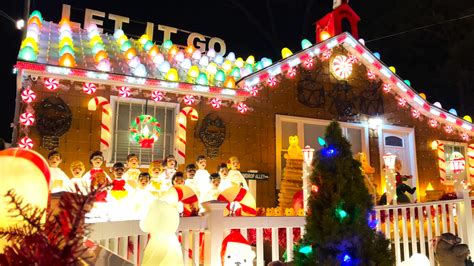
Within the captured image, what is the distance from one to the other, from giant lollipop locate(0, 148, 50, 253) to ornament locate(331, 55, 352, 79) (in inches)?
429

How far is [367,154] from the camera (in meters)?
12.2

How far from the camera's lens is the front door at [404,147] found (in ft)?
42.4

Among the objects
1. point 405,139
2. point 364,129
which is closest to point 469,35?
point 405,139

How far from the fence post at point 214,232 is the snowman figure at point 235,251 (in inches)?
11.6

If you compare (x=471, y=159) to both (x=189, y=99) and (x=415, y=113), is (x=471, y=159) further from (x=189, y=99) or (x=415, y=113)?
(x=189, y=99)

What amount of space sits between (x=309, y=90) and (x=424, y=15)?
1594 cm

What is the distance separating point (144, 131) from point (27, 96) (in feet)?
7.59

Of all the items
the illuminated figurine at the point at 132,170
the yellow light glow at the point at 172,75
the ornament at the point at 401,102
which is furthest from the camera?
the ornament at the point at 401,102

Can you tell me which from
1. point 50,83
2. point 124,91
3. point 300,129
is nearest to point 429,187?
point 300,129

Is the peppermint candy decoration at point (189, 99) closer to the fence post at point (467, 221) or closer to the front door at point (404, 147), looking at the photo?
the fence post at point (467, 221)

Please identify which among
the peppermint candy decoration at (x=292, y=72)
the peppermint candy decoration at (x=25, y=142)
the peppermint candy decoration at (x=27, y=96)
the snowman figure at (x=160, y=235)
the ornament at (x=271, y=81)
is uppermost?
the peppermint candy decoration at (x=292, y=72)

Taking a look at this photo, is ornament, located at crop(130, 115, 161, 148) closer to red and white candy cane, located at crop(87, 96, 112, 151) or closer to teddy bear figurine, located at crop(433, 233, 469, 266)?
red and white candy cane, located at crop(87, 96, 112, 151)

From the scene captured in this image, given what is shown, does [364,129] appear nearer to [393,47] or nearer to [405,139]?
[405,139]

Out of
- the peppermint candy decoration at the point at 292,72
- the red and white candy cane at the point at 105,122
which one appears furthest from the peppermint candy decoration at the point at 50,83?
the peppermint candy decoration at the point at 292,72
